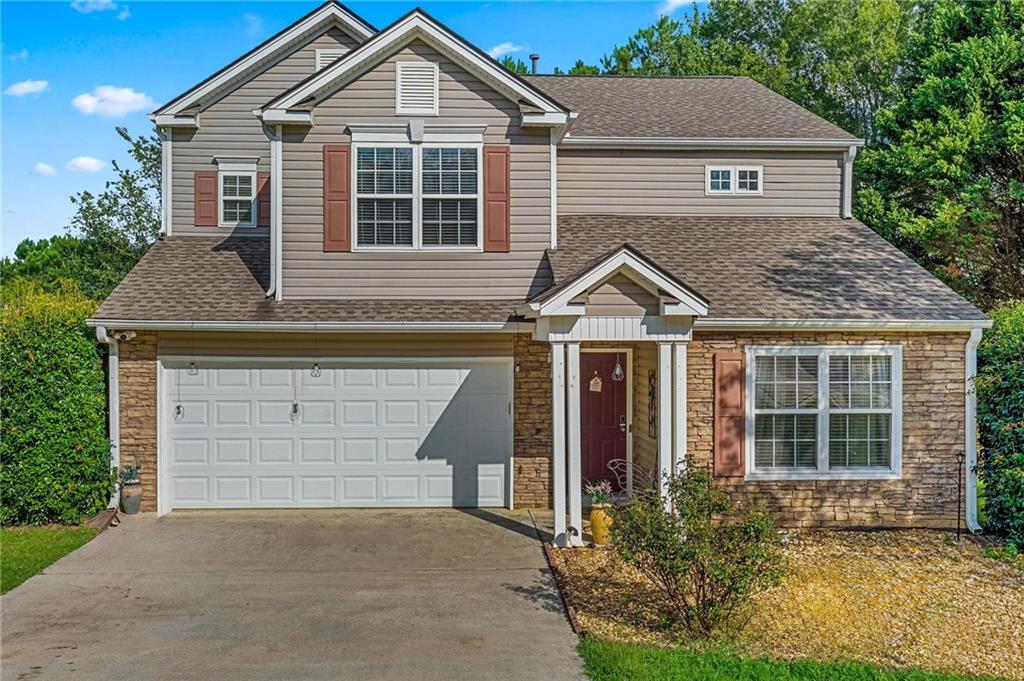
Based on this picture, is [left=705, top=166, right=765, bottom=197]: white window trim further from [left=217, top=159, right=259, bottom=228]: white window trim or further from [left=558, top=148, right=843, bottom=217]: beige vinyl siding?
[left=217, top=159, right=259, bottom=228]: white window trim

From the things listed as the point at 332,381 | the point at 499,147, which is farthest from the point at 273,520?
the point at 499,147

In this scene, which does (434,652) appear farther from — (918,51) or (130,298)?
(918,51)

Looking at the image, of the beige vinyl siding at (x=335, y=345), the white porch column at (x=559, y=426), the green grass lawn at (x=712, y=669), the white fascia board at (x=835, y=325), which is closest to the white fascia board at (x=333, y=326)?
the beige vinyl siding at (x=335, y=345)

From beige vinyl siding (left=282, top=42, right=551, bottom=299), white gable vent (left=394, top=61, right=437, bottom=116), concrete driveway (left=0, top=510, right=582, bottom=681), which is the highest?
white gable vent (left=394, top=61, right=437, bottom=116)

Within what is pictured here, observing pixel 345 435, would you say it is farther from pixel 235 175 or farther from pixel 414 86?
pixel 235 175

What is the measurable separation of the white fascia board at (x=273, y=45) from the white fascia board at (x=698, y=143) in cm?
446

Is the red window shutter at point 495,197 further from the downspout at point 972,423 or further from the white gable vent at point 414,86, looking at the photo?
the downspout at point 972,423

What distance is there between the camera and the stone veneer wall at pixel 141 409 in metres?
10.6

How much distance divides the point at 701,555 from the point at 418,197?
6.83m

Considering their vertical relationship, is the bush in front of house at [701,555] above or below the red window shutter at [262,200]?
below

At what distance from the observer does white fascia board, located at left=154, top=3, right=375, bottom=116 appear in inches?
523

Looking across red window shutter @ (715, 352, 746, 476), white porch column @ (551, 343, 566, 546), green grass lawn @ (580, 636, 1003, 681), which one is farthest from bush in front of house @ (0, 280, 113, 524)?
red window shutter @ (715, 352, 746, 476)

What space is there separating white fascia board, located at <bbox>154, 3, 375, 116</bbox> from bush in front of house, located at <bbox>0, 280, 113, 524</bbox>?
15.8ft

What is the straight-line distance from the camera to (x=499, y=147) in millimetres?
11047
